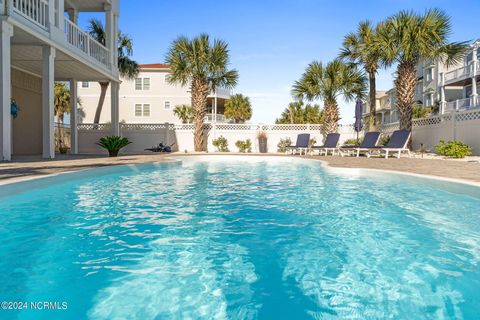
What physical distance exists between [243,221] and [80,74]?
618 inches

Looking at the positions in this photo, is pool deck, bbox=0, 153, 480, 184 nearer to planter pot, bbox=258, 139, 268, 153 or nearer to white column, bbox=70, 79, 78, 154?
white column, bbox=70, 79, 78, 154

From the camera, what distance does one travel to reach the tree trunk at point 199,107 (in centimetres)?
2150

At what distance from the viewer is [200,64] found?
20.7 m

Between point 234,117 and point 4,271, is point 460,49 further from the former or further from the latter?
point 234,117

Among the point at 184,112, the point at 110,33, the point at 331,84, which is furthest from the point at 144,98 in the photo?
the point at 331,84

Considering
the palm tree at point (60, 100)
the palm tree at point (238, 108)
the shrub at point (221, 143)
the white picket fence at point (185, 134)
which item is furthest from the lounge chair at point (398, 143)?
the palm tree at point (238, 108)

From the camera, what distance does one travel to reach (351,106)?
21.5 metres

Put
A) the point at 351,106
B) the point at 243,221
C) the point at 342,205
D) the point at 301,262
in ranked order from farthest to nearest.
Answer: the point at 351,106
the point at 342,205
the point at 243,221
the point at 301,262

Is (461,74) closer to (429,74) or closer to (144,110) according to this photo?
(429,74)

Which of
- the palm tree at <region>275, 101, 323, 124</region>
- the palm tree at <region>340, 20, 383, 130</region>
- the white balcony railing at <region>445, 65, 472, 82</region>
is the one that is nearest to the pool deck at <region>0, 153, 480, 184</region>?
the palm tree at <region>340, 20, 383, 130</region>

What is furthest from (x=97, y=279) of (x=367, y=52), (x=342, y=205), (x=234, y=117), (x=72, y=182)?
(x=234, y=117)

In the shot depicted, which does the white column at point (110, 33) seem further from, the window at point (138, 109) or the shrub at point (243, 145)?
the window at point (138, 109)

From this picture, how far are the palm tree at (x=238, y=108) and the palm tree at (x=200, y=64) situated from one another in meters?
21.9

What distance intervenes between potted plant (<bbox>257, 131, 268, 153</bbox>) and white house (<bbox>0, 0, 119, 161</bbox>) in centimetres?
960
